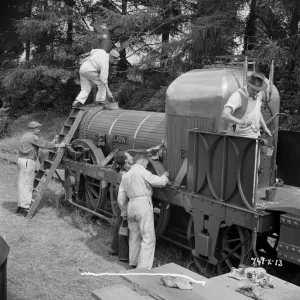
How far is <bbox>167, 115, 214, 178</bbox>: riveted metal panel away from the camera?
21.4 feet

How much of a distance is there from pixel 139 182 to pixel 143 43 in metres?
11.9

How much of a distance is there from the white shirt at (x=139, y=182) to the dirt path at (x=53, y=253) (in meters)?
1.18

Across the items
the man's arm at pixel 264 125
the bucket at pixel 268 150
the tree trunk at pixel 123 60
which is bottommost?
the bucket at pixel 268 150

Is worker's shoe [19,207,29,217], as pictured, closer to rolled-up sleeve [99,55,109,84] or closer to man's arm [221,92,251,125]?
rolled-up sleeve [99,55,109,84]

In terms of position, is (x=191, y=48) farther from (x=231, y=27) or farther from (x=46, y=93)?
(x=46, y=93)

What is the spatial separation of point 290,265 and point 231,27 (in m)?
8.89

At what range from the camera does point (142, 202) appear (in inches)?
245

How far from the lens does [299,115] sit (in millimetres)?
11250

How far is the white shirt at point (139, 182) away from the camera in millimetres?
6230

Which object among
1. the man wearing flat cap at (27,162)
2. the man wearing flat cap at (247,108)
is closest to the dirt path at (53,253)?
the man wearing flat cap at (27,162)

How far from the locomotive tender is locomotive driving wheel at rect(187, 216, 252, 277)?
0.01 metres

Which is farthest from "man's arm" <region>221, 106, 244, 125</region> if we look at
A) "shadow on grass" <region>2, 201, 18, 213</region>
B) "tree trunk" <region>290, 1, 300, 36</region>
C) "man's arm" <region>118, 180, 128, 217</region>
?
"tree trunk" <region>290, 1, 300, 36</region>

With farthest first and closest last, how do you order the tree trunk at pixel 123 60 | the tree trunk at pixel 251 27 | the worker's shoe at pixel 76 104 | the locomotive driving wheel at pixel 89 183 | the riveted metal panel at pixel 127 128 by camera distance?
1. the tree trunk at pixel 123 60
2. the tree trunk at pixel 251 27
3. the worker's shoe at pixel 76 104
4. the locomotive driving wheel at pixel 89 183
5. the riveted metal panel at pixel 127 128

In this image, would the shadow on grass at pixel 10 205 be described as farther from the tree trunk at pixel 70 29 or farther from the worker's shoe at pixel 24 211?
the tree trunk at pixel 70 29
